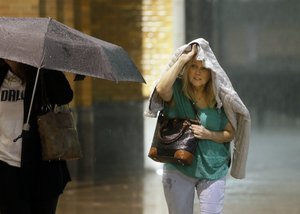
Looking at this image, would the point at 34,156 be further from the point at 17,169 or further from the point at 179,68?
the point at 179,68

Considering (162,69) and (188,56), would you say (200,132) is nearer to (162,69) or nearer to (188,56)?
(188,56)

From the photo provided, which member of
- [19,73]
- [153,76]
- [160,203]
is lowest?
[160,203]

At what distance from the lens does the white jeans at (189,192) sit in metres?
4.76

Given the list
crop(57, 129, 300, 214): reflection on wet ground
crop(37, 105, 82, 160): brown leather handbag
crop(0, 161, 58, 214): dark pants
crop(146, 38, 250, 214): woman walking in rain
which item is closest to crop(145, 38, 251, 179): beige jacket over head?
crop(146, 38, 250, 214): woman walking in rain

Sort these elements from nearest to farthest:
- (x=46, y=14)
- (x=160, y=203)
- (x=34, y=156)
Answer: (x=34, y=156)
(x=160, y=203)
(x=46, y=14)

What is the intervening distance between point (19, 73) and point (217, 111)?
1.27m

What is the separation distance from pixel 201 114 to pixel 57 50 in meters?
1.07

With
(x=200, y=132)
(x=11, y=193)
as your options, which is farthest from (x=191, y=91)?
(x=11, y=193)

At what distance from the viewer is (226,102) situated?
15.6ft

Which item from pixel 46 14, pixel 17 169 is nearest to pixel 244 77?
pixel 46 14

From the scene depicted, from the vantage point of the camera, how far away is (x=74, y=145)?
→ 4609 mm

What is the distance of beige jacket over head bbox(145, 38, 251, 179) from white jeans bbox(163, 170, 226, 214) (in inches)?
10.1

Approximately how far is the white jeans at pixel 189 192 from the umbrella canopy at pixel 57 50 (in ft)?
2.28

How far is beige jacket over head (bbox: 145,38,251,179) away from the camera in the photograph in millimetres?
4730
